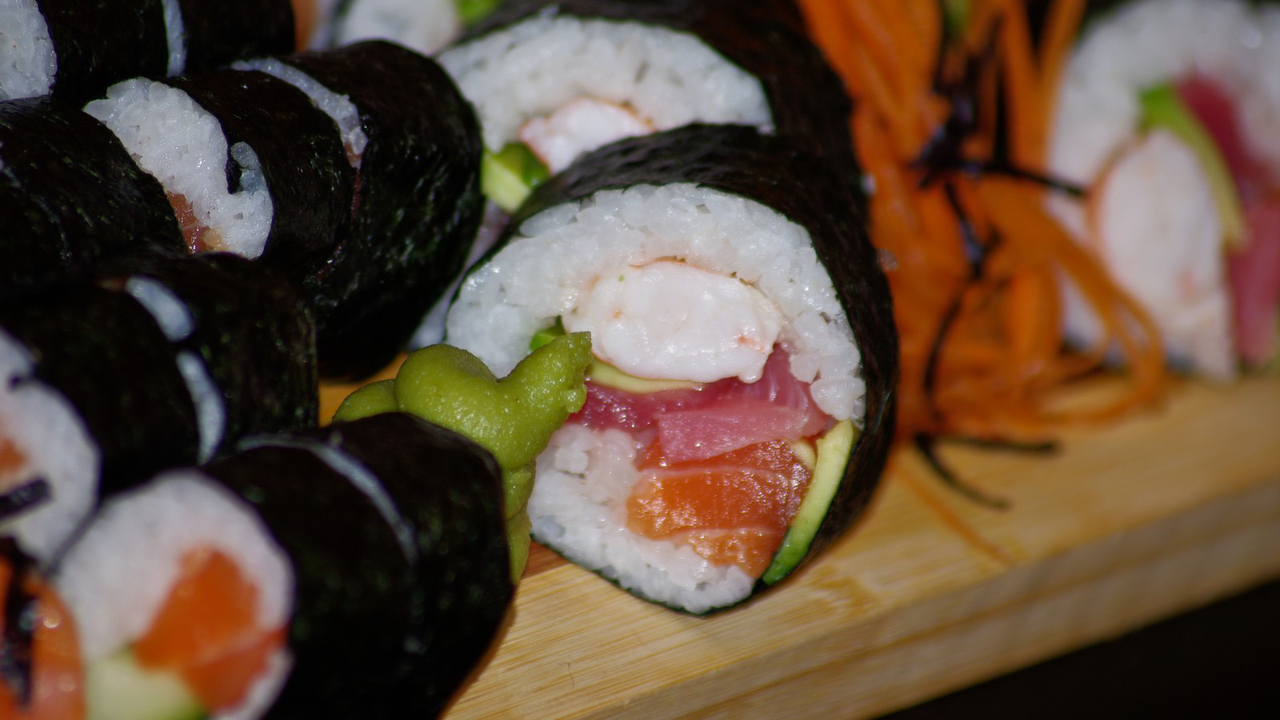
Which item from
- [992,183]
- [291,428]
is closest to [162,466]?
[291,428]

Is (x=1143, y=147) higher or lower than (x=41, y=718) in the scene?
lower

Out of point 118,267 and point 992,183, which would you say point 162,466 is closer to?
point 118,267

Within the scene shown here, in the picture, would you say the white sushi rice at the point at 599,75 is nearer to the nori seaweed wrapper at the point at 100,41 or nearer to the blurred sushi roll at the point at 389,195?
the blurred sushi roll at the point at 389,195

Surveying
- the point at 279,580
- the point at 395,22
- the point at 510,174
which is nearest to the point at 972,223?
the point at 510,174

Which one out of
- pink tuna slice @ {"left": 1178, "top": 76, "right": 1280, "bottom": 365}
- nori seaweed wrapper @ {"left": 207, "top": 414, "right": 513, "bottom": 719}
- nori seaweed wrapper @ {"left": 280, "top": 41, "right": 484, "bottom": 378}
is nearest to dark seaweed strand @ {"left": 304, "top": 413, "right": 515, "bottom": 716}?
nori seaweed wrapper @ {"left": 207, "top": 414, "right": 513, "bottom": 719}

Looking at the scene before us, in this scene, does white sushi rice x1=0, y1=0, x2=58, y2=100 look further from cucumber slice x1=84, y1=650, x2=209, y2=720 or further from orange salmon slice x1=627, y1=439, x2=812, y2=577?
orange salmon slice x1=627, y1=439, x2=812, y2=577
